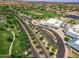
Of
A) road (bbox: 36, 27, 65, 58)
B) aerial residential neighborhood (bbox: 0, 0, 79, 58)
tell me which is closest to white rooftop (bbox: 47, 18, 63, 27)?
aerial residential neighborhood (bbox: 0, 0, 79, 58)

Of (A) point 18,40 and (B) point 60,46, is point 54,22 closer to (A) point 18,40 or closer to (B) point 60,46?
(B) point 60,46

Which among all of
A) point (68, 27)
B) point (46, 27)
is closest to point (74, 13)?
point (68, 27)

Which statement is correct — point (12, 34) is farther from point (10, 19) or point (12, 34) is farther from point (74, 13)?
point (74, 13)

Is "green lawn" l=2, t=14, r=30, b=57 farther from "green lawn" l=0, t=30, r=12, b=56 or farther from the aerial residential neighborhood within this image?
"green lawn" l=0, t=30, r=12, b=56

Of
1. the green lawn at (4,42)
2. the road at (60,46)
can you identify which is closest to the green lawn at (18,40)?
the green lawn at (4,42)

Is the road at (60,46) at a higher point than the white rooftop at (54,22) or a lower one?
lower

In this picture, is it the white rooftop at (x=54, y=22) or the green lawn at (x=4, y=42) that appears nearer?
the green lawn at (x=4, y=42)

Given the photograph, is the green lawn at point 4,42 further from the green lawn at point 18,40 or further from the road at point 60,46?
the road at point 60,46
